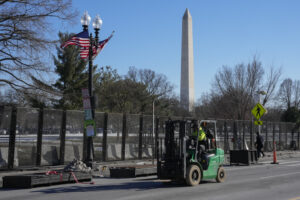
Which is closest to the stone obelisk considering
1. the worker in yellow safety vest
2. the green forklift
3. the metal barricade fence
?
the metal barricade fence

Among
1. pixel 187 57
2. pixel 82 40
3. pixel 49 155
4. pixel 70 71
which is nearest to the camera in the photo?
pixel 82 40

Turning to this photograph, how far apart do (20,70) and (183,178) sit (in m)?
10.3

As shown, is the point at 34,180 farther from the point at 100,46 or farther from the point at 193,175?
the point at 100,46

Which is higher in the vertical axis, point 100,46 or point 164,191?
point 100,46

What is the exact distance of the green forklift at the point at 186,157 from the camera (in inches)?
478

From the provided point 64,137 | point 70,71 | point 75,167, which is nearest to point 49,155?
point 64,137

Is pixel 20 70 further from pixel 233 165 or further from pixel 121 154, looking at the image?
pixel 233 165

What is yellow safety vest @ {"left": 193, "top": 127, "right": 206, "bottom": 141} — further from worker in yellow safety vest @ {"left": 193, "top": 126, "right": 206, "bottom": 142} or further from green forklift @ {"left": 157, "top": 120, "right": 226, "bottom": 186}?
green forklift @ {"left": 157, "top": 120, "right": 226, "bottom": 186}

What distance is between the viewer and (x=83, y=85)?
4344 centimetres

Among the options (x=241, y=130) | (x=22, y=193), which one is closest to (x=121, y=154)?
(x=22, y=193)

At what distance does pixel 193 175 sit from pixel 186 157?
65cm

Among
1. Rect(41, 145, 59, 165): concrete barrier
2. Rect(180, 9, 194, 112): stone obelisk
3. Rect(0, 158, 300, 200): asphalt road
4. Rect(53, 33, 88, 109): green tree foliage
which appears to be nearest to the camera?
Rect(0, 158, 300, 200): asphalt road

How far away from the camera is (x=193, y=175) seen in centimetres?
1241

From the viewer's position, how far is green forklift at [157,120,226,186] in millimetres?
12133
